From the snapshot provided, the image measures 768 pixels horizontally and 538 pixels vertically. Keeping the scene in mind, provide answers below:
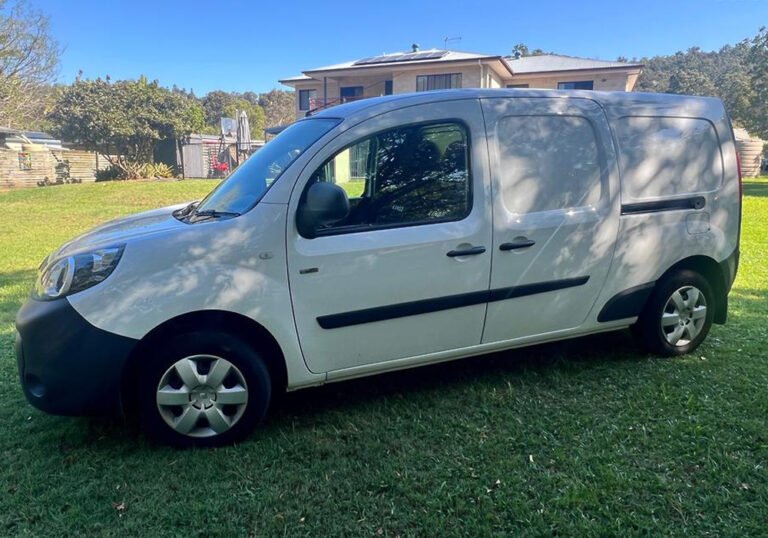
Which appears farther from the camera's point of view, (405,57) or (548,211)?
(405,57)

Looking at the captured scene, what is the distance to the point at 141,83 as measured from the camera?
96.2 ft

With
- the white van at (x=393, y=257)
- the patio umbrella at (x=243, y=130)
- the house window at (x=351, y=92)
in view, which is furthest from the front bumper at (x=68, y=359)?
the house window at (x=351, y=92)

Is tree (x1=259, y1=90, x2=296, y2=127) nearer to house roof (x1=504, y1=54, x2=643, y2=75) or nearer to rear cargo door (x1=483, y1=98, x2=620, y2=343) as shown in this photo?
house roof (x1=504, y1=54, x2=643, y2=75)

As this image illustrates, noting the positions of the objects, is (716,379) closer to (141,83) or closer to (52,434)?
(52,434)

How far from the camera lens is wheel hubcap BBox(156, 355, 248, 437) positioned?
295 centimetres

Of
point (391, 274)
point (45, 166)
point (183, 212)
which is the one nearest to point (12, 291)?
point (183, 212)

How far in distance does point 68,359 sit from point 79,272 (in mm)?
439

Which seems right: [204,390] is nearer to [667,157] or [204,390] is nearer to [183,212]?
[183,212]

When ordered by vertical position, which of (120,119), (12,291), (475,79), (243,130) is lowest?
→ (12,291)

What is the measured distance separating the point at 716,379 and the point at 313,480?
9.43ft

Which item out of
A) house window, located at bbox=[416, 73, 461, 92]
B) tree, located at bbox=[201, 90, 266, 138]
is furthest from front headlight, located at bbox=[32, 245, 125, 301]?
tree, located at bbox=[201, 90, 266, 138]

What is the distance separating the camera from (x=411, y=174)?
3.40 m

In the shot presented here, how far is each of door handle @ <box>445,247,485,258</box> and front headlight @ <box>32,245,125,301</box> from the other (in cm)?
181

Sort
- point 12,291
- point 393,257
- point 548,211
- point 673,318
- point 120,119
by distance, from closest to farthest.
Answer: point 393,257, point 548,211, point 673,318, point 12,291, point 120,119
